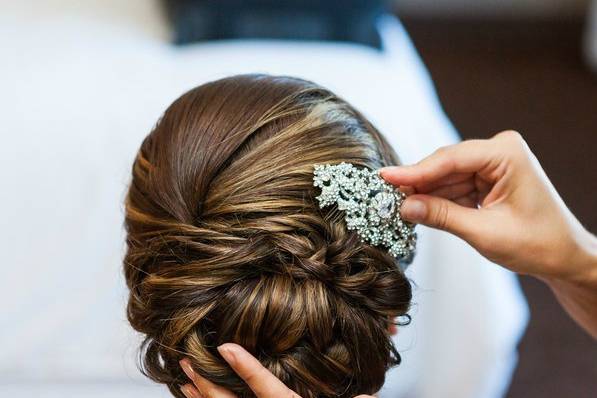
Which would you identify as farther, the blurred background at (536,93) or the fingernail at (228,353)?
the blurred background at (536,93)

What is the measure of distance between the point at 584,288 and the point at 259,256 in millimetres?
483

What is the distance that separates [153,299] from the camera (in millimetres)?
756

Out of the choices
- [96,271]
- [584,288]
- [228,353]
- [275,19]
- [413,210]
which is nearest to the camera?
[228,353]

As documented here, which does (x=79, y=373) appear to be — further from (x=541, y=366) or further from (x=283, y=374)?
(x=541, y=366)

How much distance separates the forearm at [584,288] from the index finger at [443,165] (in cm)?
18

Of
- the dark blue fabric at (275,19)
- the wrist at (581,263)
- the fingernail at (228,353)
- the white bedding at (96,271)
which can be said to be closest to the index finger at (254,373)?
the fingernail at (228,353)

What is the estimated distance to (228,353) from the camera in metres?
0.69

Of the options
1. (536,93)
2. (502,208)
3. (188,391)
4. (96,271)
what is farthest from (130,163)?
(536,93)

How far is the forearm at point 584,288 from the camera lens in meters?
0.89

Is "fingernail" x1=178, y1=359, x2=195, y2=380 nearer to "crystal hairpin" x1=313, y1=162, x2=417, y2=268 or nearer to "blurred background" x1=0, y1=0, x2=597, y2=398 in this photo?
"crystal hairpin" x1=313, y1=162, x2=417, y2=268

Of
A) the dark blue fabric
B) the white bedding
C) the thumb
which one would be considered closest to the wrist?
the thumb

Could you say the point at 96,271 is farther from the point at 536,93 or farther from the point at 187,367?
the point at 536,93

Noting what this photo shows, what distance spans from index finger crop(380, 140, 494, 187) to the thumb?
2 cm

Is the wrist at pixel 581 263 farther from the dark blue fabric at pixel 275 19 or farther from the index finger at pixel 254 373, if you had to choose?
the dark blue fabric at pixel 275 19
